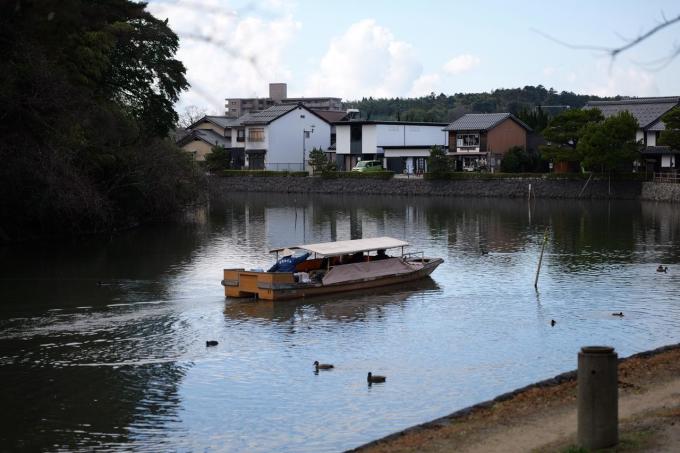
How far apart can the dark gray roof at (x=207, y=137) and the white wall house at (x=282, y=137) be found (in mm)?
4891

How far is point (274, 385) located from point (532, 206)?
51.2 m

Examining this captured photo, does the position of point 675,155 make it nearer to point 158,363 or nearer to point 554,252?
point 554,252

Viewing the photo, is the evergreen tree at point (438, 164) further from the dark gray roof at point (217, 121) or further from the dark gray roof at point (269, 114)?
the dark gray roof at point (217, 121)

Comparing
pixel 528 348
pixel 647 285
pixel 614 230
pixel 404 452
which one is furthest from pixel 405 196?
pixel 404 452

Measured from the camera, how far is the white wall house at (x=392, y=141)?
306ft

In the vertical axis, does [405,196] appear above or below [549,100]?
below

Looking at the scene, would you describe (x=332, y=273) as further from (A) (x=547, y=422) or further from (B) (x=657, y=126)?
(B) (x=657, y=126)

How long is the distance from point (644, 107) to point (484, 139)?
49.2 ft

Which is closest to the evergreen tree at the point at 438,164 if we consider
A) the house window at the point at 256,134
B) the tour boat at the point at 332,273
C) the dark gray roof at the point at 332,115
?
the house window at the point at 256,134

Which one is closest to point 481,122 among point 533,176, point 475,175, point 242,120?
point 475,175

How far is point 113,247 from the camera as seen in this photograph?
4128cm

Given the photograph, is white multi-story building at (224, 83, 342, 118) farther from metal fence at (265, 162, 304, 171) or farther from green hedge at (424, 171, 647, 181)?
green hedge at (424, 171, 647, 181)

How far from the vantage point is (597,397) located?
1036 centimetres

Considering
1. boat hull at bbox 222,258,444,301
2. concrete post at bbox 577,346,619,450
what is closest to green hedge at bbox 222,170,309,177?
boat hull at bbox 222,258,444,301
